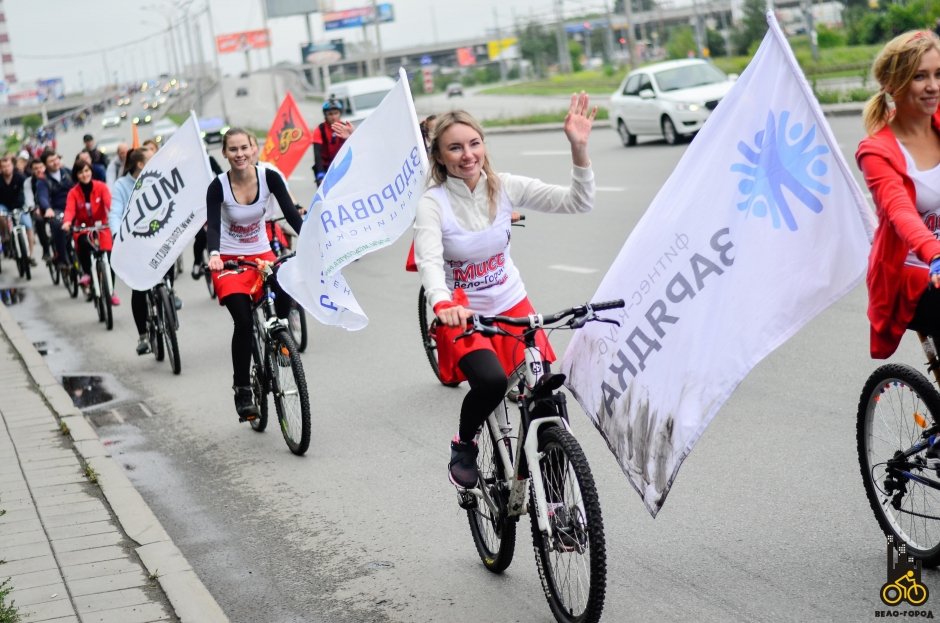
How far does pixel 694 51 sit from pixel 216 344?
173 ft

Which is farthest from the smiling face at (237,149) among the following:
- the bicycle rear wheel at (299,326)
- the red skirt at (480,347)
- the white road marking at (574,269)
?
the white road marking at (574,269)

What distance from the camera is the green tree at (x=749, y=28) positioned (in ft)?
206

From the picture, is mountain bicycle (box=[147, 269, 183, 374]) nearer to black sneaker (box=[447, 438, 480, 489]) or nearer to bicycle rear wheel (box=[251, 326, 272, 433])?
bicycle rear wheel (box=[251, 326, 272, 433])

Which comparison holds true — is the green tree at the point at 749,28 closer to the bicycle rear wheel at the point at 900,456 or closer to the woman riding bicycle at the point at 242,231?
the woman riding bicycle at the point at 242,231

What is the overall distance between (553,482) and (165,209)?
6.12 metres

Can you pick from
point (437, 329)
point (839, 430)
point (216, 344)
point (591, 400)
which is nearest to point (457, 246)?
point (437, 329)

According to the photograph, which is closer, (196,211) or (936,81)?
(936,81)

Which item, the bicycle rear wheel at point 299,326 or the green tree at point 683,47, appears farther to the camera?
the green tree at point 683,47

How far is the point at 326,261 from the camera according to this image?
22.6 feet

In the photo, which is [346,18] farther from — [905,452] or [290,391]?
[905,452]

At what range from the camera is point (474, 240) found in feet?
17.2

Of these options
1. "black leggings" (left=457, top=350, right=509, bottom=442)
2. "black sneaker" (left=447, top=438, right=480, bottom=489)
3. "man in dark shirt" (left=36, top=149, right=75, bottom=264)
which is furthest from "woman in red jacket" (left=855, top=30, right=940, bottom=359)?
"man in dark shirt" (left=36, top=149, right=75, bottom=264)

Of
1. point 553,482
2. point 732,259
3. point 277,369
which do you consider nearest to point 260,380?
point 277,369

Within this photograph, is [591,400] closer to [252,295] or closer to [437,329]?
[437,329]
